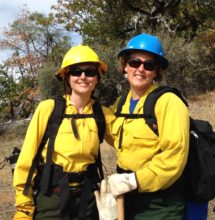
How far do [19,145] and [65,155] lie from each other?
9.61m

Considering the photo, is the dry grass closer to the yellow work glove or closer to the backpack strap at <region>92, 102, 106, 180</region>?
the backpack strap at <region>92, 102, 106, 180</region>

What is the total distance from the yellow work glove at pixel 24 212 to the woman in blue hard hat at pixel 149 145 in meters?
0.64

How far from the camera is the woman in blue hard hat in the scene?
2227 mm

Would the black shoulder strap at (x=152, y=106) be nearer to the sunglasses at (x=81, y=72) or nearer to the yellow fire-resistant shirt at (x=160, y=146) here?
the yellow fire-resistant shirt at (x=160, y=146)

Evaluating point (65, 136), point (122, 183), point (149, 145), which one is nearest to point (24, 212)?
point (65, 136)

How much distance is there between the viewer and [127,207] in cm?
245

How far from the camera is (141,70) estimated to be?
2510 mm

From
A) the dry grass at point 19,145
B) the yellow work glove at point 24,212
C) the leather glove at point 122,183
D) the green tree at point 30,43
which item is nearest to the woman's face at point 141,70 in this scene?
the leather glove at point 122,183

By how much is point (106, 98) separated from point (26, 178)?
1462cm

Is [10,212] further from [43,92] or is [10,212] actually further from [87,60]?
[43,92]

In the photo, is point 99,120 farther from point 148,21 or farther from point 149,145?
point 148,21

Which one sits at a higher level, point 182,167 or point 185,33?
point 185,33

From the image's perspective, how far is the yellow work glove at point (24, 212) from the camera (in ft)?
8.48

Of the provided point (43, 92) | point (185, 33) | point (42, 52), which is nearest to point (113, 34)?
point (185, 33)
